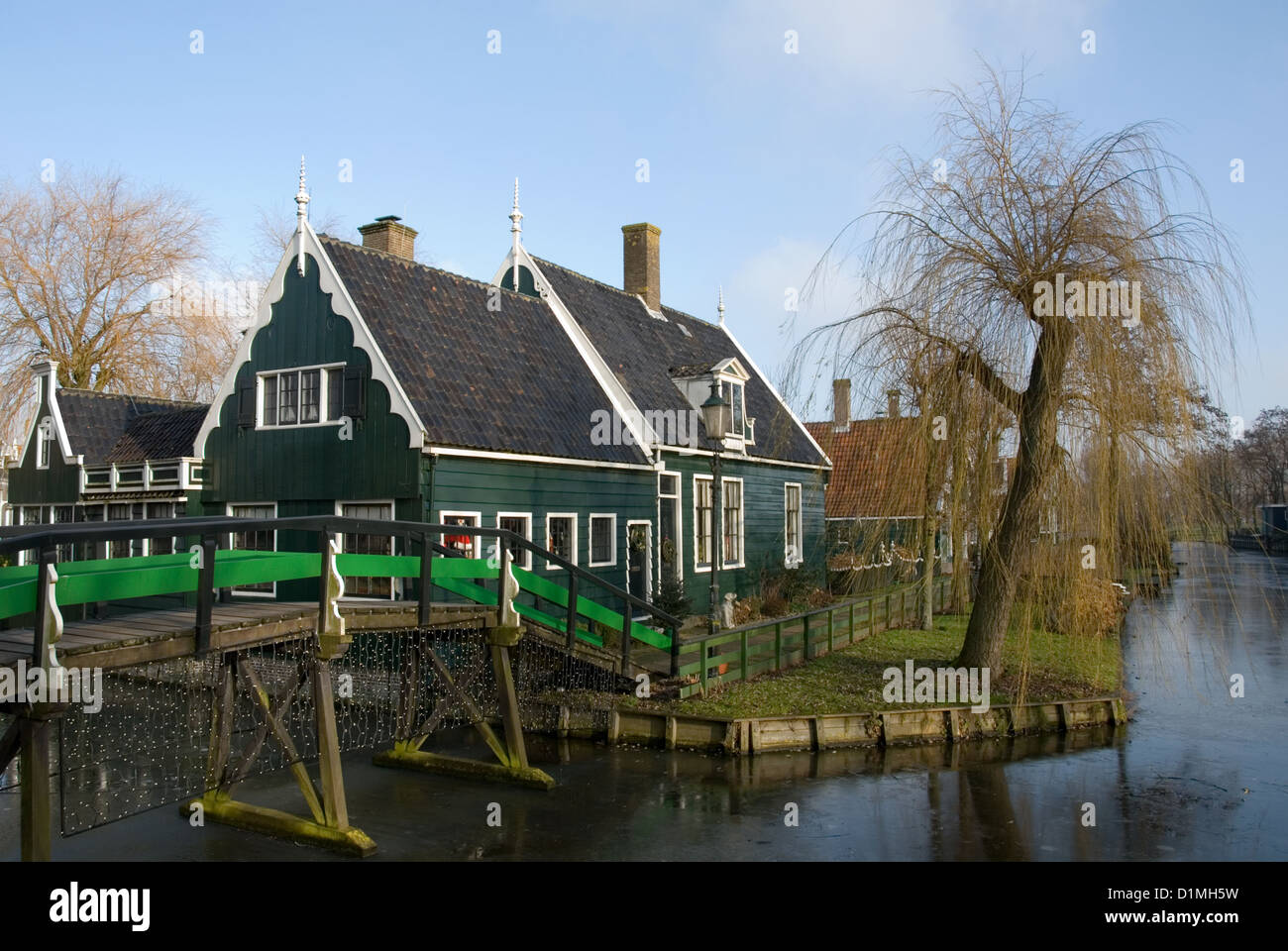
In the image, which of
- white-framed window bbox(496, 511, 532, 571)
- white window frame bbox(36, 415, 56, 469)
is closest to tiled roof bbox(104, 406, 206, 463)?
white window frame bbox(36, 415, 56, 469)

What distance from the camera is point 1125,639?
23.5m

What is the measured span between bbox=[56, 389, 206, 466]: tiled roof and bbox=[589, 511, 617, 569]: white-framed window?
9604 mm

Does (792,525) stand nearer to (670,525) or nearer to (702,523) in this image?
(702,523)

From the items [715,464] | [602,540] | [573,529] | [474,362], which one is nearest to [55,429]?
[474,362]

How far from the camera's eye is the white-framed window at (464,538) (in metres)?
15.8

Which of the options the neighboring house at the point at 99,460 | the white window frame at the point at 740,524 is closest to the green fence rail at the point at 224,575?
the white window frame at the point at 740,524

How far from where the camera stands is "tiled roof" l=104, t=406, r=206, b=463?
21.9 metres

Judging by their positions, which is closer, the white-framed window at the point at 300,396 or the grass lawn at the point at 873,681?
the grass lawn at the point at 873,681

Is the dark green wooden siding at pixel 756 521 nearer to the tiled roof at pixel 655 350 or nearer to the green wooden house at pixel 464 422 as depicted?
the green wooden house at pixel 464 422

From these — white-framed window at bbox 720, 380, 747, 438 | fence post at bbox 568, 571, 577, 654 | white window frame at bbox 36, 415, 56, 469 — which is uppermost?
white-framed window at bbox 720, 380, 747, 438

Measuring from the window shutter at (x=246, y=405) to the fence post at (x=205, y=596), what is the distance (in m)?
11.0

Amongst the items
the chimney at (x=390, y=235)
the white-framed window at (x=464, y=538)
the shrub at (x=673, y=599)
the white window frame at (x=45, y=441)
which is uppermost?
the chimney at (x=390, y=235)

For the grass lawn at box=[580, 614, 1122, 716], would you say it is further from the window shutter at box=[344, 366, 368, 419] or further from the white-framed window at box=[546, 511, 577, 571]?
the window shutter at box=[344, 366, 368, 419]
